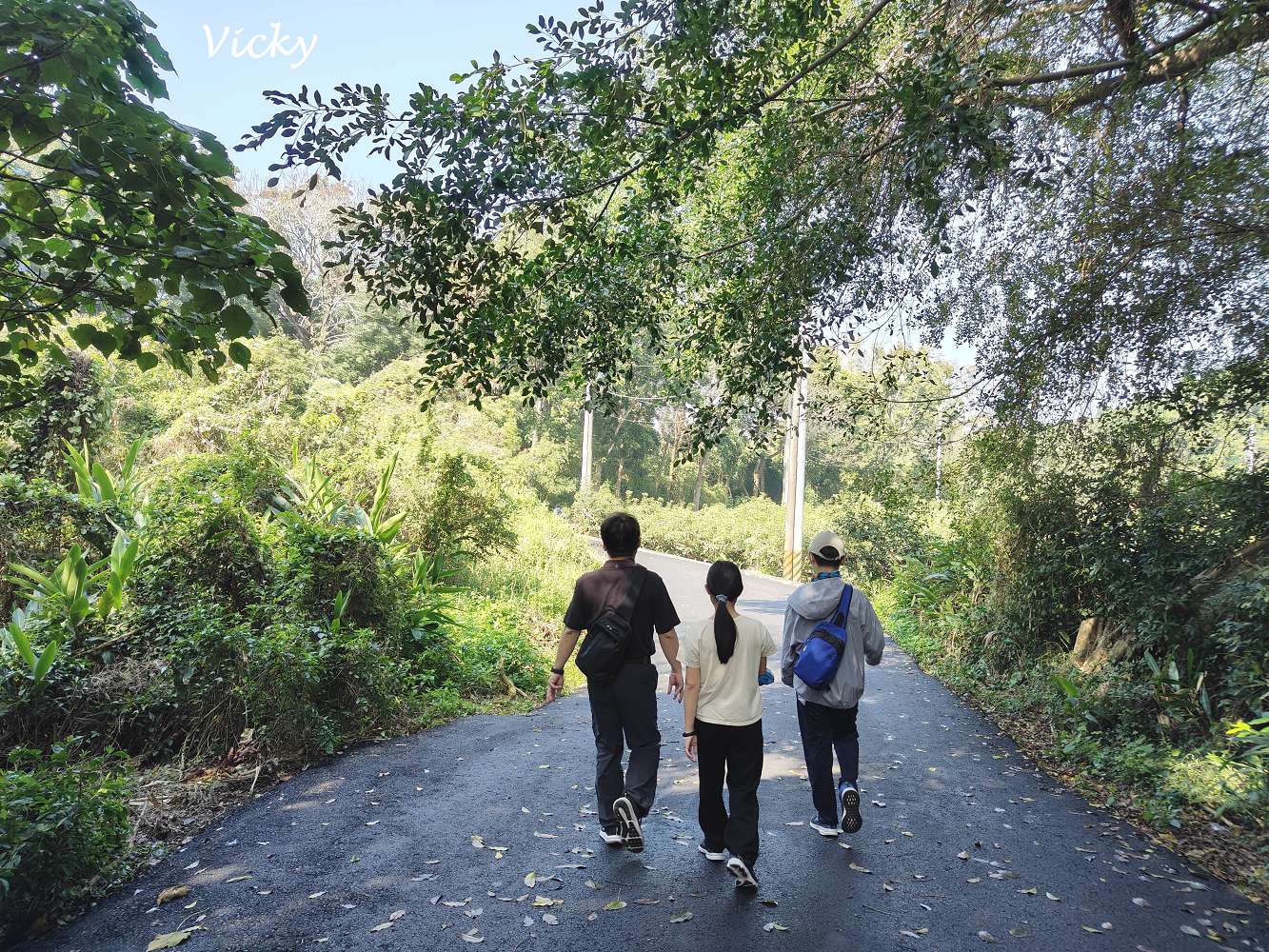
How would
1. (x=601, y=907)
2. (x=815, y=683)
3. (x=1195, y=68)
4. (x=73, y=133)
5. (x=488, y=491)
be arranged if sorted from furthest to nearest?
(x=488, y=491) < (x=1195, y=68) < (x=815, y=683) < (x=601, y=907) < (x=73, y=133)

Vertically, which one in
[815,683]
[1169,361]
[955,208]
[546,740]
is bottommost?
[546,740]

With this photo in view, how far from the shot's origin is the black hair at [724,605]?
4.73 metres

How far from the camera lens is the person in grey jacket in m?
5.45

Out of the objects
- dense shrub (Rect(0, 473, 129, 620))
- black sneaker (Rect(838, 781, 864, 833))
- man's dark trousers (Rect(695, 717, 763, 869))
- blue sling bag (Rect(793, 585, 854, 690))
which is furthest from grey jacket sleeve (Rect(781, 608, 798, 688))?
dense shrub (Rect(0, 473, 129, 620))

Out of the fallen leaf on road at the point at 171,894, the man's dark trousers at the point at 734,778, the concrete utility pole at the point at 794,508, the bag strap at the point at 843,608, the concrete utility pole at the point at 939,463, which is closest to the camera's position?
the fallen leaf on road at the point at 171,894

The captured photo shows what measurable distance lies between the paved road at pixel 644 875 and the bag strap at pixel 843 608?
1368 millimetres

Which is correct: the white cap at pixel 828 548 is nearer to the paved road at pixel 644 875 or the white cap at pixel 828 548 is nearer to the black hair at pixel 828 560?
the black hair at pixel 828 560

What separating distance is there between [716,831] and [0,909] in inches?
138

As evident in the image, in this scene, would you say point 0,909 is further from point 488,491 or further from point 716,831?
point 488,491

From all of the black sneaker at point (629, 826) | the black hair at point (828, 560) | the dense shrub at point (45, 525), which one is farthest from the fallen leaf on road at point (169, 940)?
the dense shrub at point (45, 525)

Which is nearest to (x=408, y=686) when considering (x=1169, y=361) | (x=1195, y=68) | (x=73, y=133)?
(x=73, y=133)

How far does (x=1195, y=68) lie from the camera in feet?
24.8

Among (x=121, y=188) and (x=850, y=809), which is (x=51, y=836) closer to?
(x=121, y=188)

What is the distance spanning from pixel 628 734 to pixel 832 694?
4.24 ft
